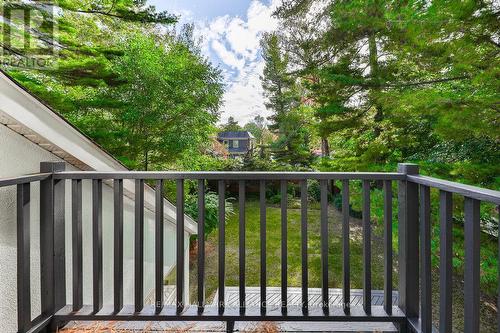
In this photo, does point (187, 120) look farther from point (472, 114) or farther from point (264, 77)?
point (264, 77)

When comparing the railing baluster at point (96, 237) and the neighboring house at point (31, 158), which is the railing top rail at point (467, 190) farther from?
the neighboring house at point (31, 158)

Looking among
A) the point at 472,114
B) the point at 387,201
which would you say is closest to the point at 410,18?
the point at 472,114

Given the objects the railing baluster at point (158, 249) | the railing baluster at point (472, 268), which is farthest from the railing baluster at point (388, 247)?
the railing baluster at point (158, 249)

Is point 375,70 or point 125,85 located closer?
point 125,85

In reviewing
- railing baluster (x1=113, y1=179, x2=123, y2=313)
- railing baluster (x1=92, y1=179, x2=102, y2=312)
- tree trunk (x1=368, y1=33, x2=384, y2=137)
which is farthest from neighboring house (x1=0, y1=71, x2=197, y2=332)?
tree trunk (x1=368, y1=33, x2=384, y2=137)

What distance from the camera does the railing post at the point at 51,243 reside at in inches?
64.6

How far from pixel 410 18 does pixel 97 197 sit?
4.69m

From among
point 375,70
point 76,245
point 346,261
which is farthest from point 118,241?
point 375,70

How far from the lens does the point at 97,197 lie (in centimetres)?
172

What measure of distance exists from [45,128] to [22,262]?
0.85 metres

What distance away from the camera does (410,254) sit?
1.64 meters

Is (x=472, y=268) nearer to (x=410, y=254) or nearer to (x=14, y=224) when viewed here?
(x=410, y=254)

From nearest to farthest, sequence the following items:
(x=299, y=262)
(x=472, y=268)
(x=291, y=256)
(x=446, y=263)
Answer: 1. (x=472, y=268)
2. (x=446, y=263)
3. (x=299, y=262)
4. (x=291, y=256)

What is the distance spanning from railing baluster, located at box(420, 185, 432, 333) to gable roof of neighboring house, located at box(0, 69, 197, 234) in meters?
2.41
